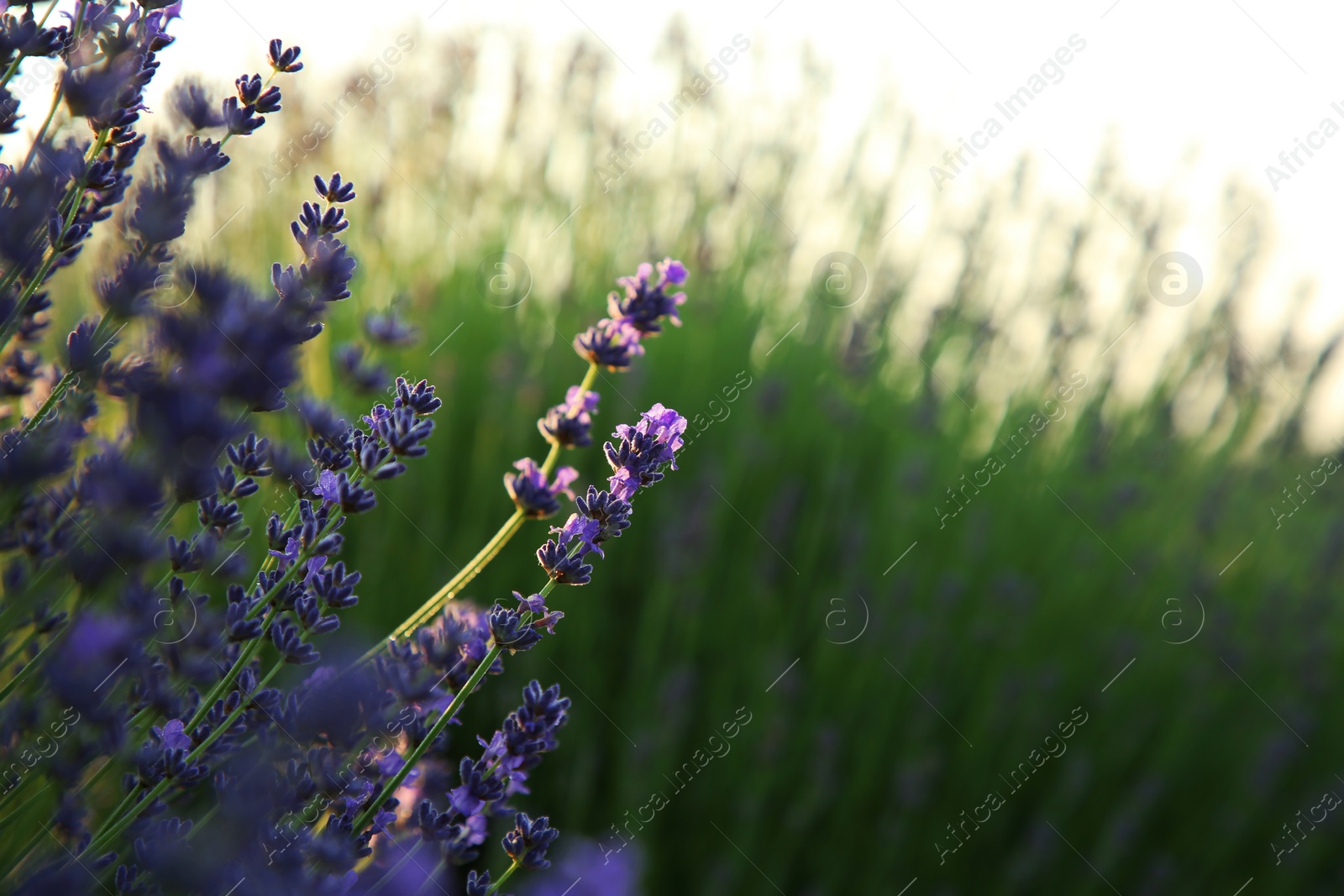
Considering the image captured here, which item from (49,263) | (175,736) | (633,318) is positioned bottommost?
(175,736)

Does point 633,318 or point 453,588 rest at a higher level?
point 633,318

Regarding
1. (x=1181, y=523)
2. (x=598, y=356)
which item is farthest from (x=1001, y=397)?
(x=598, y=356)

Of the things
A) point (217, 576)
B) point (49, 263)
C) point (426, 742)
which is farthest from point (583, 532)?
point (49, 263)

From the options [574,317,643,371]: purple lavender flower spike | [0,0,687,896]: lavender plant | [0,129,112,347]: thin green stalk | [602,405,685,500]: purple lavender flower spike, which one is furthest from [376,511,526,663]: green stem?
[0,129,112,347]: thin green stalk

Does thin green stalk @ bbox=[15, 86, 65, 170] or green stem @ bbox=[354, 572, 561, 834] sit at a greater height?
thin green stalk @ bbox=[15, 86, 65, 170]

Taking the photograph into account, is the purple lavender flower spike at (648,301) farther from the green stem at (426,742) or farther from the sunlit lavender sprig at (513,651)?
the green stem at (426,742)

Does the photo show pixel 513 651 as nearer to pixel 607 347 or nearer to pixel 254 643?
pixel 254 643

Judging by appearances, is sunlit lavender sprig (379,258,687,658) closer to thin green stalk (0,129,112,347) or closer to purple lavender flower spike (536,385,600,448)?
purple lavender flower spike (536,385,600,448)

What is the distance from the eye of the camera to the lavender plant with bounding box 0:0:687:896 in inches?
23.7

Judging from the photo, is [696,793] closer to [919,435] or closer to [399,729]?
[919,435]

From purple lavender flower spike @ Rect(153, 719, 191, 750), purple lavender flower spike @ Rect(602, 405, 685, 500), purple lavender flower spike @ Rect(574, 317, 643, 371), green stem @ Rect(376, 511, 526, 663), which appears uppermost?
purple lavender flower spike @ Rect(574, 317, 643, 371)

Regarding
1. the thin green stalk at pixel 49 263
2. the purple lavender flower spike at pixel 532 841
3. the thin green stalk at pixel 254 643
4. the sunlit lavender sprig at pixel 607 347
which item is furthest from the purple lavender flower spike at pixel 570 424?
the thin green stalk at pixel 49 263

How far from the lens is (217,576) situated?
932mm

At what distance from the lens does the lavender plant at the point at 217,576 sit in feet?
1.97
